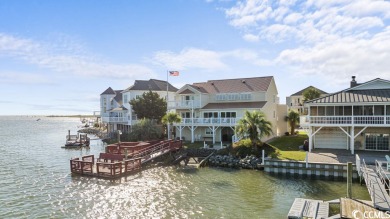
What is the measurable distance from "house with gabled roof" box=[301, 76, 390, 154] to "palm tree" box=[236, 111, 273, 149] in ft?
15.1

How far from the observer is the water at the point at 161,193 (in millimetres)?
17406

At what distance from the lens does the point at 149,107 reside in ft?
158

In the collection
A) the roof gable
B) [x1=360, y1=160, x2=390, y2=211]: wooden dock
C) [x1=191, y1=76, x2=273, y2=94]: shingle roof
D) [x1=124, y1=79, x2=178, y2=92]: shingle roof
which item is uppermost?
[x1=124, y1=79, x2=178, y2=92]: shingle roof

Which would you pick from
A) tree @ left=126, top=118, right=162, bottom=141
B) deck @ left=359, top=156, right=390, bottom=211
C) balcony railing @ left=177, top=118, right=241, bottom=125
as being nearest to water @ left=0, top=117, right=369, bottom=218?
deck @ left=359, top=156, right=390, bottom=211

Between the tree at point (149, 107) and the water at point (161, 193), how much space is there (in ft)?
65.9

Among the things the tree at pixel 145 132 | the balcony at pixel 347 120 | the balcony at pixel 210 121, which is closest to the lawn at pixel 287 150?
the balcony at pixel 347 120

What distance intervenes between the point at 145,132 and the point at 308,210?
99.5ft

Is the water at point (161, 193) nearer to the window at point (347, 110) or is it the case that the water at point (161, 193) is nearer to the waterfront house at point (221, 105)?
the window at point (347, 110)

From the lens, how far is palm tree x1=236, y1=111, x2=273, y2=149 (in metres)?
30.8

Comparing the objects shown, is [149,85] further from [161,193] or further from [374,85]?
[161,193]

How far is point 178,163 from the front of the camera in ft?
105

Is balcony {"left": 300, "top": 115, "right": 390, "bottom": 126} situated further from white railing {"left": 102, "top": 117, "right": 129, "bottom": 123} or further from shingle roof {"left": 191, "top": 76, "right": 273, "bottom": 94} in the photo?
white railing {"left": 102, "top": 117, "right": 129, "bottom": 123}

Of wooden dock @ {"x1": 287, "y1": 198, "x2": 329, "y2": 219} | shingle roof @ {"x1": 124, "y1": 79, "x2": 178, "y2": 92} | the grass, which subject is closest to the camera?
wooden dock @ {"x1": 287, "y1": 198, "x2": 329, "y2": 219}

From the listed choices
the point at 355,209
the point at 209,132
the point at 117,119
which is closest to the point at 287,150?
the point at 209,132
